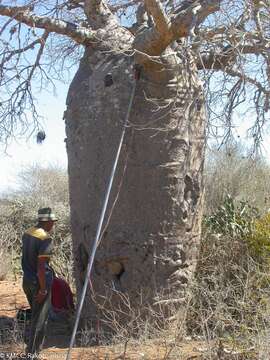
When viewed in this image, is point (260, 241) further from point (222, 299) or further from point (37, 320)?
point (37, 320)

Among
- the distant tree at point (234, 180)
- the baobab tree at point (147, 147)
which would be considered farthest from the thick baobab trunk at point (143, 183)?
the distant tree at point (234, 180)

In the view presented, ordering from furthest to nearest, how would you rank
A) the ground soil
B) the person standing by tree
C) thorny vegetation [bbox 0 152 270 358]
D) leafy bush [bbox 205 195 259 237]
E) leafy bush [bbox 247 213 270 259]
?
leafy bush [bbox 205 195 259 237], leafy bush [bbox 247 213 270 259], the person standing by tree, thorny vegetation [bbox 0 152 270 358], the ground soil

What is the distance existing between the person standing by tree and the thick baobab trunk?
0.60 m

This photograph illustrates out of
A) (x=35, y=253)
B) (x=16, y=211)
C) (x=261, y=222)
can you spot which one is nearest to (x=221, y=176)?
(x=16, y=211)

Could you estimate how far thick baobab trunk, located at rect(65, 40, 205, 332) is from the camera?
5.60m

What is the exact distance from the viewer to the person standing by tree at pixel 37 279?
5055 mm

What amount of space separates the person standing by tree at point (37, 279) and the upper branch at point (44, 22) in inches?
72.9

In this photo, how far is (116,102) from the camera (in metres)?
5.81

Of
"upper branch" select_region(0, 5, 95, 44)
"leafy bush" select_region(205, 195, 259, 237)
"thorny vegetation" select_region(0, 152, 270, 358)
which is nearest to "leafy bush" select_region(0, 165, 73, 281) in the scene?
"thorny vegetation" select_region(0, 152, 270, 358)

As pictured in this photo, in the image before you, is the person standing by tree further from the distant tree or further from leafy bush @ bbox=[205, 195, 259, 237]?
the distant tree

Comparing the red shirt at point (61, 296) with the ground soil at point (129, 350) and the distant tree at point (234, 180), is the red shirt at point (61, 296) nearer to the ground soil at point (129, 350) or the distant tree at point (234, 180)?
the ground soil at point (129, 350)

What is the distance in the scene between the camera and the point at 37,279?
5137 millimetres

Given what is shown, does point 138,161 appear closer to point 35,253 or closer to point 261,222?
point 35,253

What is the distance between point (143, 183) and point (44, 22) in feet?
5.48
